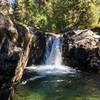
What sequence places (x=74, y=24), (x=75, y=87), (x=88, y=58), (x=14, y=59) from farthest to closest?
1. (x=74, y=24)
2. (x=88, y=58)
3. (x=75, y=87)
4. (x=14, y=59)

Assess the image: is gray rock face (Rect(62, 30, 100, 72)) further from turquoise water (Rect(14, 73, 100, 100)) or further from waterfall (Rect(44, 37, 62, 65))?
turquoise water (Rect(14, 73, 100, 100))

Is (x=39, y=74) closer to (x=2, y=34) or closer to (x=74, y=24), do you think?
(x=2, y=34)

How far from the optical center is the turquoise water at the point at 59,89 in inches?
850

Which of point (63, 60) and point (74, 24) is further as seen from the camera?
point (74, 24)

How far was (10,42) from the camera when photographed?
1355 centimetres

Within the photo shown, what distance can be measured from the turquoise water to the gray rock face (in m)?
8.02

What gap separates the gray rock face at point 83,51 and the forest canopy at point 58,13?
16.6m

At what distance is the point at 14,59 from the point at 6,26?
1.52 metres

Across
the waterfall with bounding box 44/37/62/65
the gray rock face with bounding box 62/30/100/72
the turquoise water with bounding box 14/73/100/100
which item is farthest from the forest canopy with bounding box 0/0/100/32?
the turquoise water with bounding box 14/73/100/100

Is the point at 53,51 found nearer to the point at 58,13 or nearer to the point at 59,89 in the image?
the point at 58,13

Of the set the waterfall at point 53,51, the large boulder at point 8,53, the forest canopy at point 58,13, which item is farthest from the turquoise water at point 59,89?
the forest canopy at point 58,13

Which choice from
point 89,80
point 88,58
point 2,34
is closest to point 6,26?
point 2,34

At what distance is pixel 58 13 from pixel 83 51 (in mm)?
23529

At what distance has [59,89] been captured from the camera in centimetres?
2431
